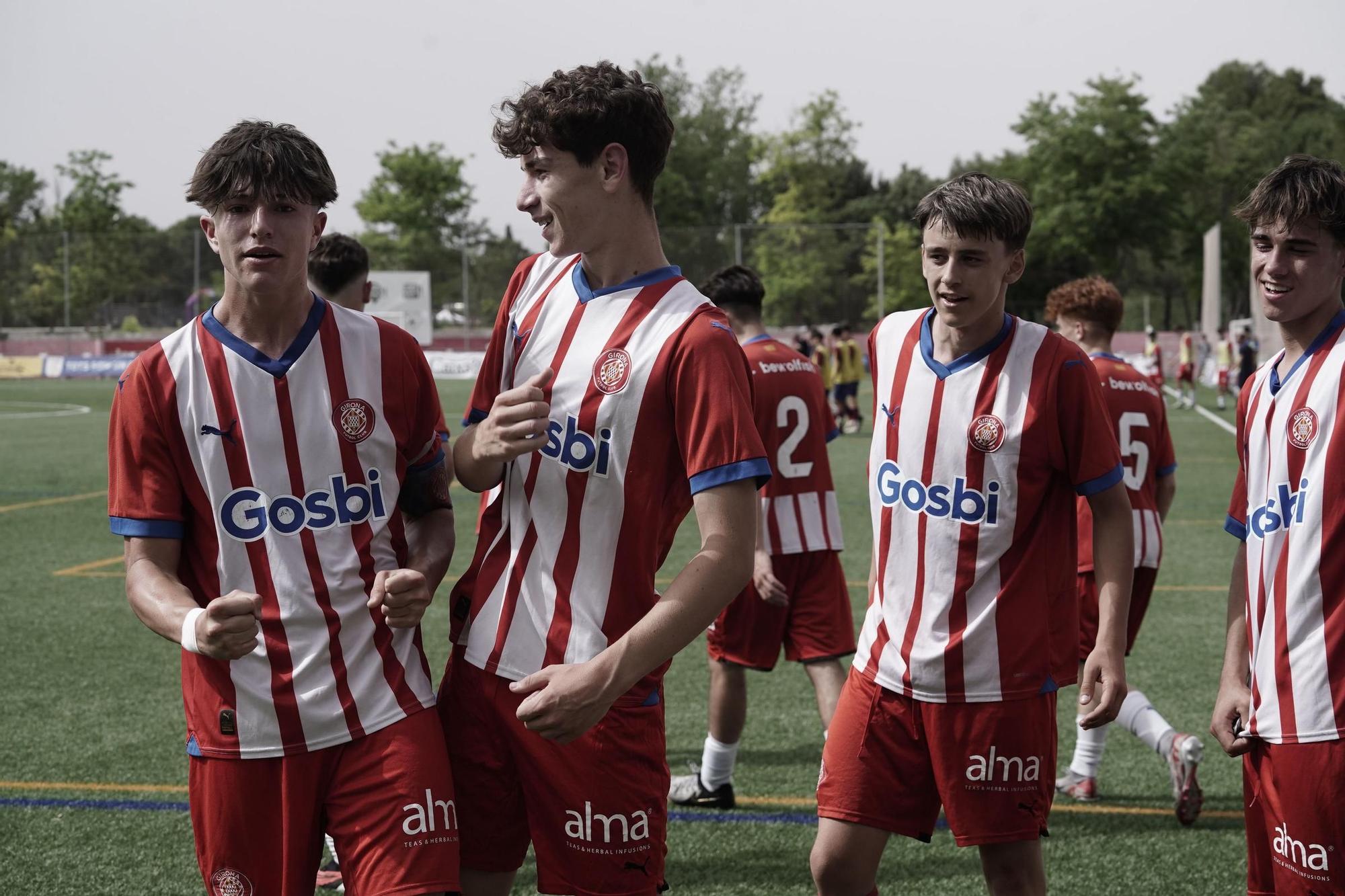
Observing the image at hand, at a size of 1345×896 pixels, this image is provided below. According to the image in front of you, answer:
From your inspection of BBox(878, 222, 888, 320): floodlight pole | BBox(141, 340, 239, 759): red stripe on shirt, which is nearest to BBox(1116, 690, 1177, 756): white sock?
BBox(141, 340, 239, 759): red stripe on shirt

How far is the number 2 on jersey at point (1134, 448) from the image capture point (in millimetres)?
5707

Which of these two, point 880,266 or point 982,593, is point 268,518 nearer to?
point 982,593

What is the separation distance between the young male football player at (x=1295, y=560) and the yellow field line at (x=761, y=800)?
251 cm

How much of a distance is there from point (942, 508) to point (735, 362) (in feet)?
3.69

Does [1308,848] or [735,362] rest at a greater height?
[735,362]

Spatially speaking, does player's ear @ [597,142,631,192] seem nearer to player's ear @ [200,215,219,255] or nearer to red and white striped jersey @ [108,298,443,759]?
red and white striped jersey @ [108,298,443,759]

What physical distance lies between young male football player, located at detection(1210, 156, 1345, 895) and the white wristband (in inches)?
86.9

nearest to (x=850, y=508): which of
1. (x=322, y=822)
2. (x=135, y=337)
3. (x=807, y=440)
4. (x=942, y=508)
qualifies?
(x=807, y=440)

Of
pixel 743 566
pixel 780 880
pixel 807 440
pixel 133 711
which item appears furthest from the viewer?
pixel 133 711

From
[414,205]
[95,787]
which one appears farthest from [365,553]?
[414,205]

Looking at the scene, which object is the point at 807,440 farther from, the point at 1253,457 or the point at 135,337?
the point at 135,337

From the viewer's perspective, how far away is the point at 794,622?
5.74m

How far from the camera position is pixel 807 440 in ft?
19.6

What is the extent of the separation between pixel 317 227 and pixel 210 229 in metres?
0.21
